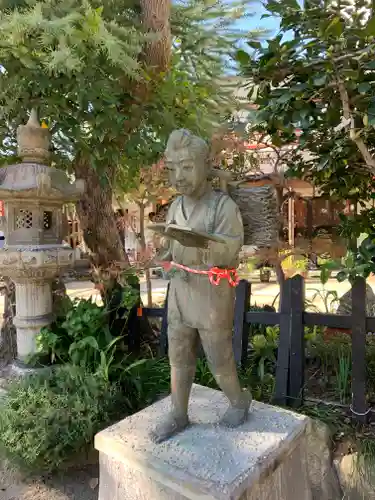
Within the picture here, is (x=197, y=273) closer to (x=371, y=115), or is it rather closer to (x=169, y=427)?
(x=169, y=427)

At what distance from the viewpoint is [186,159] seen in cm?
162

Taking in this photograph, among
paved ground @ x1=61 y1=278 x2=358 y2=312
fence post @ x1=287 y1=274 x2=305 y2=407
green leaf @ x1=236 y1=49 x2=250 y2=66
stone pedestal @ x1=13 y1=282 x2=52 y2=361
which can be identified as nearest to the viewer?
green leaf @ x1=236 y1=49 x2=250 y2=66

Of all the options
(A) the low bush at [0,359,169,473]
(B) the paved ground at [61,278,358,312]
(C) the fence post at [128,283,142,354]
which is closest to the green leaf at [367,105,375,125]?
(A) the low bush at [0,359,169,473]

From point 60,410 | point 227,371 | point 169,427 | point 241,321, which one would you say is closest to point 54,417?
point 60,410

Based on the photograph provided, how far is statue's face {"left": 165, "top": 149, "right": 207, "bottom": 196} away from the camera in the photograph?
163 cm

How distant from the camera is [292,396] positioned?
2.81 metres

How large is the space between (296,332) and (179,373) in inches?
50.5

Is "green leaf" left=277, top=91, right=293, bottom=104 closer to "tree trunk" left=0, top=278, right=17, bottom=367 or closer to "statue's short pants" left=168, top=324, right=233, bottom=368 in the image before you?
"statue's short pants" left=168, top=324, right=233, bottom=368

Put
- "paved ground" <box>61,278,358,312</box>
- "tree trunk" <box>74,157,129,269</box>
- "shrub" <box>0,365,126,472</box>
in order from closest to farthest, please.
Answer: "shrub" <box>0,365,126,472</box>, "tree trunk" <box>74,157,129,269</box>, "paved ground" <box>61,278,358,312</box>

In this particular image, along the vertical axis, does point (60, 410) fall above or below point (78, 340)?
below

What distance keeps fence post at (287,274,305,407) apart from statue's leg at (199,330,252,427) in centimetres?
95

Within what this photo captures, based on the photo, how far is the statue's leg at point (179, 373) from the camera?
73.6 inches

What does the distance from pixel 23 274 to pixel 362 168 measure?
276 centimetres

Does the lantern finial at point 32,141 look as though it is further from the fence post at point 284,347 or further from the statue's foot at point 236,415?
the statue's foot at point 236,415
